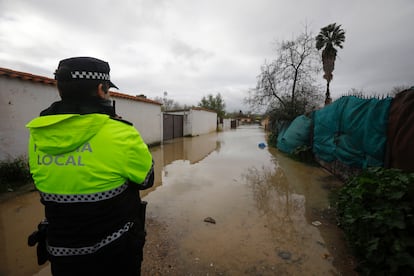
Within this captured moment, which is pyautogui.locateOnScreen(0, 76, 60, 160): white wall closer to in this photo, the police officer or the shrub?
the police officer

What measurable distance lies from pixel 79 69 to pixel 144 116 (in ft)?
27.9

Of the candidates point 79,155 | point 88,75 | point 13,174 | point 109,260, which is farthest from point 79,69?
point 13,174

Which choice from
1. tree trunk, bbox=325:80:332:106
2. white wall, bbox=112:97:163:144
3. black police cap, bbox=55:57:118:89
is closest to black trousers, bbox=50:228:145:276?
black police cap, bbox=55:57:118:89

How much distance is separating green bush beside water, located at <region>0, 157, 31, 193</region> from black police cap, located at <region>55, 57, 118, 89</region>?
4.26 m

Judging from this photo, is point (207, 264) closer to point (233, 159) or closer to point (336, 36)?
point (233, 159)

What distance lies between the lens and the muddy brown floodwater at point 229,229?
6.31ft

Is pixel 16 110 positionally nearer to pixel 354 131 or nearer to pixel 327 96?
pixel 354 131

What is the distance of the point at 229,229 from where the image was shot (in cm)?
255

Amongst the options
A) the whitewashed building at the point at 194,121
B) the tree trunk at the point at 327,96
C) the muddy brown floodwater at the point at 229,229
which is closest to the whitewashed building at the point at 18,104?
the muddy brown floodwater at the point at 229,229

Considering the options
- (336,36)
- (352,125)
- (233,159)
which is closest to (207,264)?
(352,125)

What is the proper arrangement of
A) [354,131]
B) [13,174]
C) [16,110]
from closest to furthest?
A: [354,131], [13,174], [16,110]

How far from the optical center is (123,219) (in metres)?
1.04

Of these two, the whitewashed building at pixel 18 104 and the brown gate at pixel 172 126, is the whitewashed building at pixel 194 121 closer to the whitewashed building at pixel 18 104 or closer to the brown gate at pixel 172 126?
the brown gate at pixel 172 126

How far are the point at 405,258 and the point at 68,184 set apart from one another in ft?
7.87
